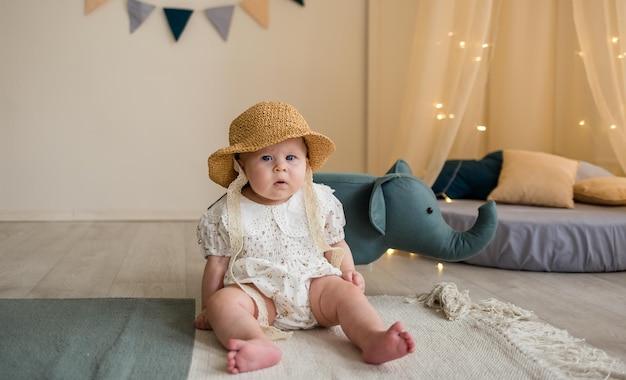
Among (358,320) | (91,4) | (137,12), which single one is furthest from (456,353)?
(91,4)

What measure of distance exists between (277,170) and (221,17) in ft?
8.35

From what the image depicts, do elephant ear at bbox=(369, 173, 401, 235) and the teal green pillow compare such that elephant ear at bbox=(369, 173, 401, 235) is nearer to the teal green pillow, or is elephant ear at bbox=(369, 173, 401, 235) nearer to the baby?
Result: the baby

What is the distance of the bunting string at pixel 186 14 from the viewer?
3887 millimetres

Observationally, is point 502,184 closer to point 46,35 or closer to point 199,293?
point 199,293

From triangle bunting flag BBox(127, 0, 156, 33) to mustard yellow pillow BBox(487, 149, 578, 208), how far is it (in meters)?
2.16

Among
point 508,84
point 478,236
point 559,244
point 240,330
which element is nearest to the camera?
point 240,330

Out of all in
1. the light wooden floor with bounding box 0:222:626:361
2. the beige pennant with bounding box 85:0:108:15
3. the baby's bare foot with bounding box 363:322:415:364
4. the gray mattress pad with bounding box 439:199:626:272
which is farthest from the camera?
the beige pennant with bounding box 85:0:108:15

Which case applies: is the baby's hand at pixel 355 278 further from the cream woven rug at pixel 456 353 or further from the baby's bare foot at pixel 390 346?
the baby's bare foot at pixel 390 346

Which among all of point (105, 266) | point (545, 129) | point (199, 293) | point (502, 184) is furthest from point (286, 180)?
point (545, 129)

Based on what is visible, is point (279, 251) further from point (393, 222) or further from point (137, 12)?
point (137, 12)

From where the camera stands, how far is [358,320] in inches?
56.5

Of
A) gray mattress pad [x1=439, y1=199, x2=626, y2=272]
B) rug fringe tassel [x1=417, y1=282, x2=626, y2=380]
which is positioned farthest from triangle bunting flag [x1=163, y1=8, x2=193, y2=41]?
rug fringe tassel [x1=417, y1=282, x2=626, y2=380]

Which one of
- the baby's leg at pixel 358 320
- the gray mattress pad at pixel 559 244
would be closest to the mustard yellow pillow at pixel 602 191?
the gray mattress pad at pixel 559 244

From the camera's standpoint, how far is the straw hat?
5.27 feet
